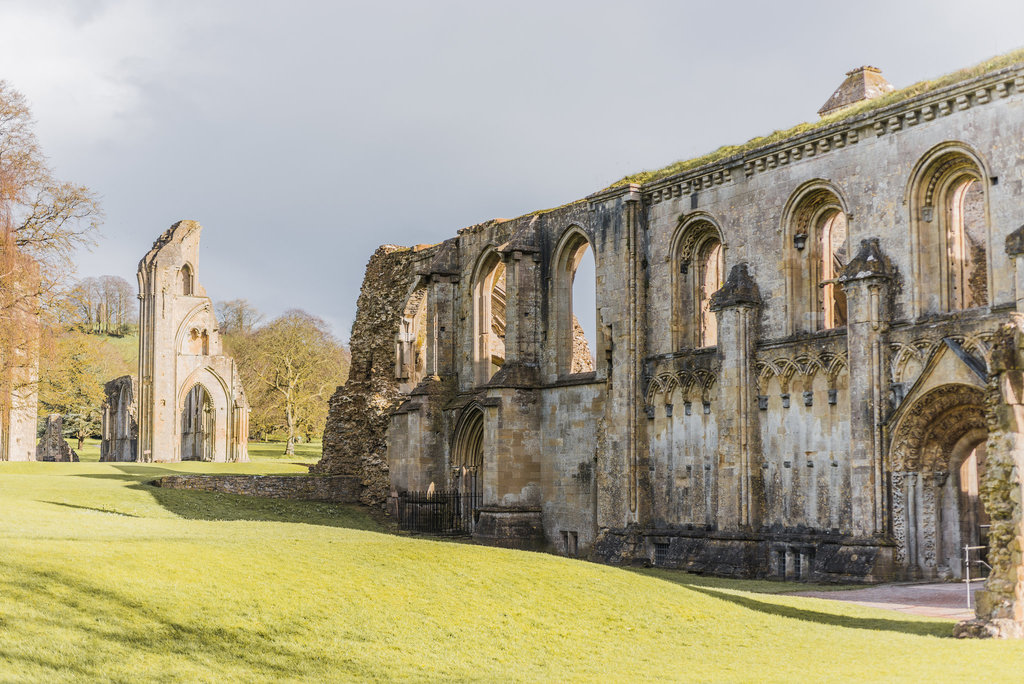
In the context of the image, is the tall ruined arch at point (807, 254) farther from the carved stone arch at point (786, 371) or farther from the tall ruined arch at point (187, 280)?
the tall ruined arch at point (187, 280)

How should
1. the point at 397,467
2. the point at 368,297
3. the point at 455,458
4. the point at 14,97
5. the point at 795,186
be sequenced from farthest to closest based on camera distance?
the point at 368,297 < the point at 397,467 < the point at 455,458 < the point at 14,97 < the point at 795,186

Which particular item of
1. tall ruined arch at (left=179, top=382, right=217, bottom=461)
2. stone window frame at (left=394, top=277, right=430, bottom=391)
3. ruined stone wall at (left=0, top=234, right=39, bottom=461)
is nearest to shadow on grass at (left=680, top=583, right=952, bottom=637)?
ruined stone wall at (left=0, top=234, right=39, bottom=461)

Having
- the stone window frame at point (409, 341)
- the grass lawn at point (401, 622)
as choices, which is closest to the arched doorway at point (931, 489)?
the grass lawn at point (401, 622)

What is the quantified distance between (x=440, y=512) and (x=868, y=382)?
49.7ft

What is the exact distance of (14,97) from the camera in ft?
86.7

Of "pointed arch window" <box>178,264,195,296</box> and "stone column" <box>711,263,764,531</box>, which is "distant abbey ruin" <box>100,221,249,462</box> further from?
"stone column" <box>711,263,764,531</box>

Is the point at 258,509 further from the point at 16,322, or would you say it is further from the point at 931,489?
the point at 931,489

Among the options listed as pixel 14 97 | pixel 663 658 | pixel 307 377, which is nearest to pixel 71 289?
pixel 14 97

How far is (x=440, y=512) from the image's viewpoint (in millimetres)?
32000

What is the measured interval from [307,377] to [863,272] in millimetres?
45490

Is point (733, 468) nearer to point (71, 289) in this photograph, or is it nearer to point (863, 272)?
point (863, 272)

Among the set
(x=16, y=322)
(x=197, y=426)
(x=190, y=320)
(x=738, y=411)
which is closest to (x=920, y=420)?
(x=738, y=411)

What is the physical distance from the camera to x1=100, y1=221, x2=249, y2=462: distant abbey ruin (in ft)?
167

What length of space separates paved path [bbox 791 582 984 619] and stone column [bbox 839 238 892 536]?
1.51 metres
